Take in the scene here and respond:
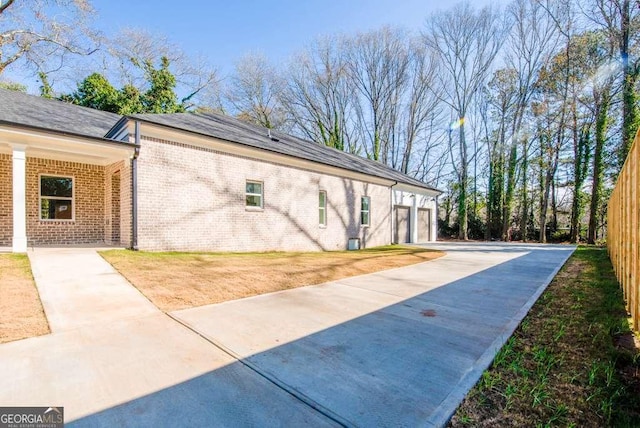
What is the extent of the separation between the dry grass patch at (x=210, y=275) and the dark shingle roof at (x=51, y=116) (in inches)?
142

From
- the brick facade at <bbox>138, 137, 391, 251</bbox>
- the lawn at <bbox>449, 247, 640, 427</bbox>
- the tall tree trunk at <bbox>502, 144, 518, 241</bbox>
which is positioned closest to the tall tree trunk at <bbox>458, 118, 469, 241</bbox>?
the tall tree trunk at <bbox>502, 144, 518, 241</bbox>

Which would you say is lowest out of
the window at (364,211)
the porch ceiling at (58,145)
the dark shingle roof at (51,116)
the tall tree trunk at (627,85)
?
the window at (364,211)

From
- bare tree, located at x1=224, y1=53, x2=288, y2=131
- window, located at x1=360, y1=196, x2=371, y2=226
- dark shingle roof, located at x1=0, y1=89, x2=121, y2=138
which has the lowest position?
window, located at x1=360, y1=196, x2=371, y2=226

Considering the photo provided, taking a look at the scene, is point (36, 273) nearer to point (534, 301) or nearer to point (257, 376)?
point (257, 376)

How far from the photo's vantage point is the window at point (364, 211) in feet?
53.3

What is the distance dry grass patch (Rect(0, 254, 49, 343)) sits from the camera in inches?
128

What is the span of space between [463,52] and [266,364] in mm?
31009

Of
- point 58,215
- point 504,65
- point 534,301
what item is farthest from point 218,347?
point 504,65

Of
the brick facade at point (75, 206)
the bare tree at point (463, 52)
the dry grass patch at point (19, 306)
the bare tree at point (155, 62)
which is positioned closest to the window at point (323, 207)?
the brick facade at point (75, 206)

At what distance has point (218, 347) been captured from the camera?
308 cm

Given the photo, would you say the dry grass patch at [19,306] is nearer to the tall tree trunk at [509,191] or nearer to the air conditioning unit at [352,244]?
the air conditioning unit at [352,244]

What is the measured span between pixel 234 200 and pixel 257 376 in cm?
853

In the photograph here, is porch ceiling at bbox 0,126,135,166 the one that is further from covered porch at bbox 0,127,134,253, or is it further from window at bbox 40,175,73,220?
window at bbox 40,175,73,220

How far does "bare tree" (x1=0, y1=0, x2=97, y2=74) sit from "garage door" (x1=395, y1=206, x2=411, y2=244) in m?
19.3
